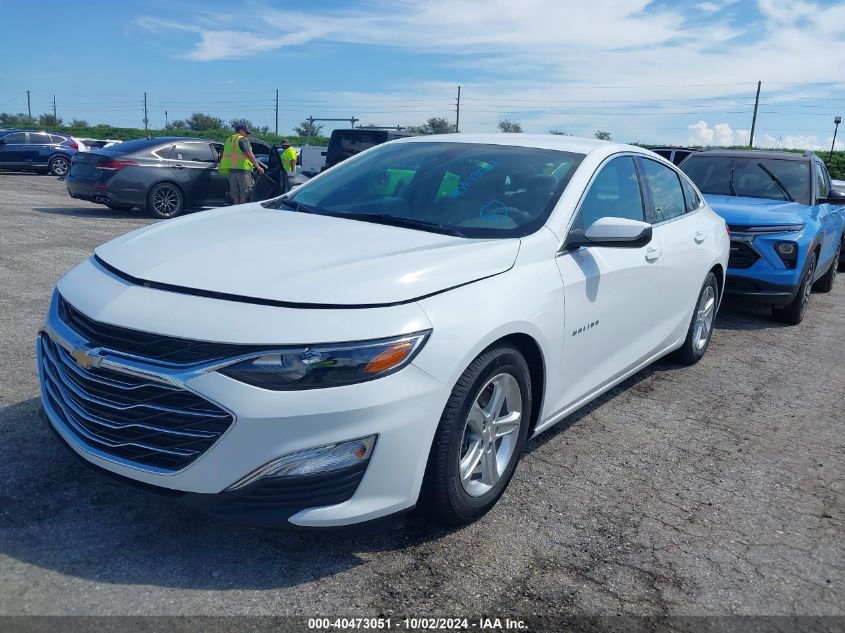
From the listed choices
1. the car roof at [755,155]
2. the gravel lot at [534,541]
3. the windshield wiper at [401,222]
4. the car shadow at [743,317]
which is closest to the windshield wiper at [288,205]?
the windshield wiper at [401,222]

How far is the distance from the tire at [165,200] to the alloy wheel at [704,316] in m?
9.87

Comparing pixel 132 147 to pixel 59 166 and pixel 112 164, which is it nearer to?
pixel 112 164

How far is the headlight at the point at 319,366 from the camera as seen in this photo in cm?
249

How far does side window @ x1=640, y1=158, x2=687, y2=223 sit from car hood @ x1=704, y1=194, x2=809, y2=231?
2.16 m

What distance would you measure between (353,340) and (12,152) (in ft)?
85.6

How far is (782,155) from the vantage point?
8.55m

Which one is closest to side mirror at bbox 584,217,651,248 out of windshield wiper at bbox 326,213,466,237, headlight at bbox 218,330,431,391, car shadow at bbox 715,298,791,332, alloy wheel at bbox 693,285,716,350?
windshield wiper at bbox 326,213,466,237

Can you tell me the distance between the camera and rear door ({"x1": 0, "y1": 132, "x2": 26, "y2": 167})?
80.2 ft

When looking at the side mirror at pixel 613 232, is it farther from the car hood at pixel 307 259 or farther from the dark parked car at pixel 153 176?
the dark parked car at pixel 153 176

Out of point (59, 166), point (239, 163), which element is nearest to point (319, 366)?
point (239, 163)

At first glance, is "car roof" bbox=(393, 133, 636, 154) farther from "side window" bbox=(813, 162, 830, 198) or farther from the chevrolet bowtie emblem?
"side window" bbox=(813, 162, 830, 198)

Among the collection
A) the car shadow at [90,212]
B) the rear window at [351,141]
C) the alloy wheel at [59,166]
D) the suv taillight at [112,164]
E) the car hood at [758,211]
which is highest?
the rear window at [351,141]

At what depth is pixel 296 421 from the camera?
8.14 feet

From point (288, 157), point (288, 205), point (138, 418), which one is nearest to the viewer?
point (138, 418)
